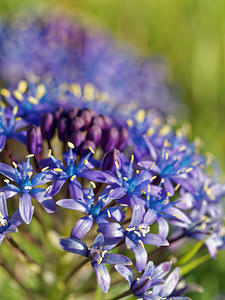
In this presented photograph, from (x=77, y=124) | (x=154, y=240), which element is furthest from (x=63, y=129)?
(x=154, y=240)

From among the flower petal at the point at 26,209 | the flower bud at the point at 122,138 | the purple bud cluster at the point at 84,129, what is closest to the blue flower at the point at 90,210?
the flower petal at the point at 26,209

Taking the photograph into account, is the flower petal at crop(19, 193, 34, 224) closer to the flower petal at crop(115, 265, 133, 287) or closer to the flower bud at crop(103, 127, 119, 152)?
the flower petal at crop(115, 265, 133, 287)

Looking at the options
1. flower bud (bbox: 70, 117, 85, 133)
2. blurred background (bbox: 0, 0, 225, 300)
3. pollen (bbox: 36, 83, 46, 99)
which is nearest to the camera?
flower bud (bbox: 70, 117, 85, 133)

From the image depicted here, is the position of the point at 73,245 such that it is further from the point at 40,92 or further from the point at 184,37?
the point at 184,37

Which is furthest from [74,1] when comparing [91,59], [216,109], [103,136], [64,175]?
[64,175]

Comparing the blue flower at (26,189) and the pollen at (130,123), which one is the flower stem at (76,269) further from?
the pollen at (130,123)

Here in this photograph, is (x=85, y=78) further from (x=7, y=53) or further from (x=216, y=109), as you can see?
(x=216, y=109)

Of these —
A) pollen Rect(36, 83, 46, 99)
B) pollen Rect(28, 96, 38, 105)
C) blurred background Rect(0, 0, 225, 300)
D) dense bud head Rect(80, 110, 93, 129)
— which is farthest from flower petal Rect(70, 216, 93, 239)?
blurred background Rect(0, 0, 225, 300)
